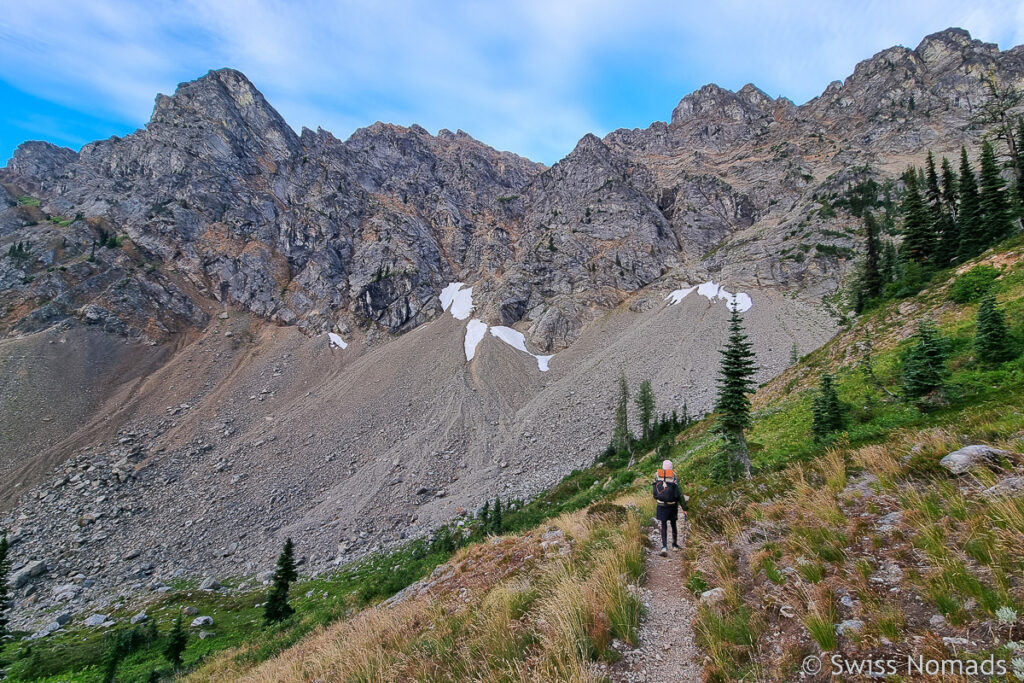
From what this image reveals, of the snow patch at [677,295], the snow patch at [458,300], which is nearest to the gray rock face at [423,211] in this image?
the snow patch at [458,300]

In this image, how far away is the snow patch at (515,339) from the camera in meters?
74.8

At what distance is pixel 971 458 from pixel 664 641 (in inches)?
196

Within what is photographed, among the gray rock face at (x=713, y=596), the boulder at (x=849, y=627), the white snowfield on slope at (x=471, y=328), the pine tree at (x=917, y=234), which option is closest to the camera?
the boulder at (x=849, y=627)

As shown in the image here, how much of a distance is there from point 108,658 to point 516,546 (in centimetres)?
2378

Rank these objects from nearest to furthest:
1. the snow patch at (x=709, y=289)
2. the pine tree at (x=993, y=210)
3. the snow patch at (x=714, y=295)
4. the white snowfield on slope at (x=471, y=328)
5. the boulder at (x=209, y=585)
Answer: the pine tree at (x=993, y=210), the boulder at (x=209, y=585), the snow patch at (x=714, y=295), the white snowfield on slope at (x=471, y=328), the snow patch at (x=709, y=289)

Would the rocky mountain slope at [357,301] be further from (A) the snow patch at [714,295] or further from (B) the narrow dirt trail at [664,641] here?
(B) the narrow dirt trail at [664,641]

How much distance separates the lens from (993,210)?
27750 millimetres

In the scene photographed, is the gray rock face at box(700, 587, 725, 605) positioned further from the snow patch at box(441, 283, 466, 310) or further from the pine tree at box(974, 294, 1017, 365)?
the snow patch at box(441, 283, 466, 310)

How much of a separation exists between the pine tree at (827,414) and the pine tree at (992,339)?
4.06 m

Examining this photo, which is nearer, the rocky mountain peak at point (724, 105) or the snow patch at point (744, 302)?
the snow patch at point (744, 302)


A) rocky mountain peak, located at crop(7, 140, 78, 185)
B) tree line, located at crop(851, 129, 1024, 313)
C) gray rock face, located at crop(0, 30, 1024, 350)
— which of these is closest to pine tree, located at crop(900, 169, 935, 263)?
tree line, located at crop(851, 129, 1024, 313)

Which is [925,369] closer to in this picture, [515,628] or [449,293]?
[515,628]

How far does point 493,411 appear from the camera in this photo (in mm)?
56656

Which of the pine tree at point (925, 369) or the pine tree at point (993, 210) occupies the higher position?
the pine tree at point (993, 210)
